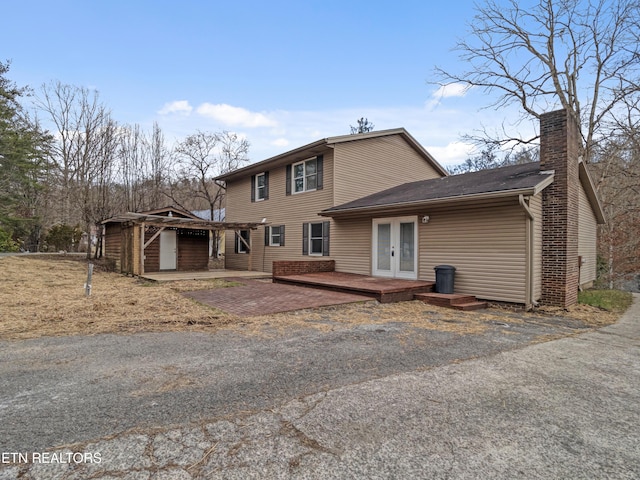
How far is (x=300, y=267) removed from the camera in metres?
12.4

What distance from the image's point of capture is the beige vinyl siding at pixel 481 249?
27.1ft

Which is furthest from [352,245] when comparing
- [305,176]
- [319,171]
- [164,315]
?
[164,315]

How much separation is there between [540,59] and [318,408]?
21.7m

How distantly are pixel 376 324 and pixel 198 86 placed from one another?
53.1 ft

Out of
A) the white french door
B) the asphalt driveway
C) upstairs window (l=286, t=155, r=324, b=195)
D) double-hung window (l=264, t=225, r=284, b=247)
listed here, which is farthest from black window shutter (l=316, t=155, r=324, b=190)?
the asphalt driveway

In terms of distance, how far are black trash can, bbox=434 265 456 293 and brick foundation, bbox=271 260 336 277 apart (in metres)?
4.61

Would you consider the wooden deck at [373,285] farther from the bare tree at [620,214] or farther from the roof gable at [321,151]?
the bare tree at [620,214]

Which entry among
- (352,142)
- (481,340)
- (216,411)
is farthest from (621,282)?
(216,411)

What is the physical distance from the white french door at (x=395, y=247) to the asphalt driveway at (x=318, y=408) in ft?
18.7

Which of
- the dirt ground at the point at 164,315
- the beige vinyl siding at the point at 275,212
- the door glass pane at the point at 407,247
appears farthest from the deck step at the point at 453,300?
the beige vinyl siding at the point at 275,212

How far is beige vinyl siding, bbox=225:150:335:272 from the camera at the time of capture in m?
13.5

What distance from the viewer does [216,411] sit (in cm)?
282

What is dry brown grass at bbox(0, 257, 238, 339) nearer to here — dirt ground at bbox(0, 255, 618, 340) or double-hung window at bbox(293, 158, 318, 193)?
dirt ground at bbox(0, 255, 618, 340)

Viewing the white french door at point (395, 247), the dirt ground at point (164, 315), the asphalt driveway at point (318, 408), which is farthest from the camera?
the white french door at point (395, 247)
